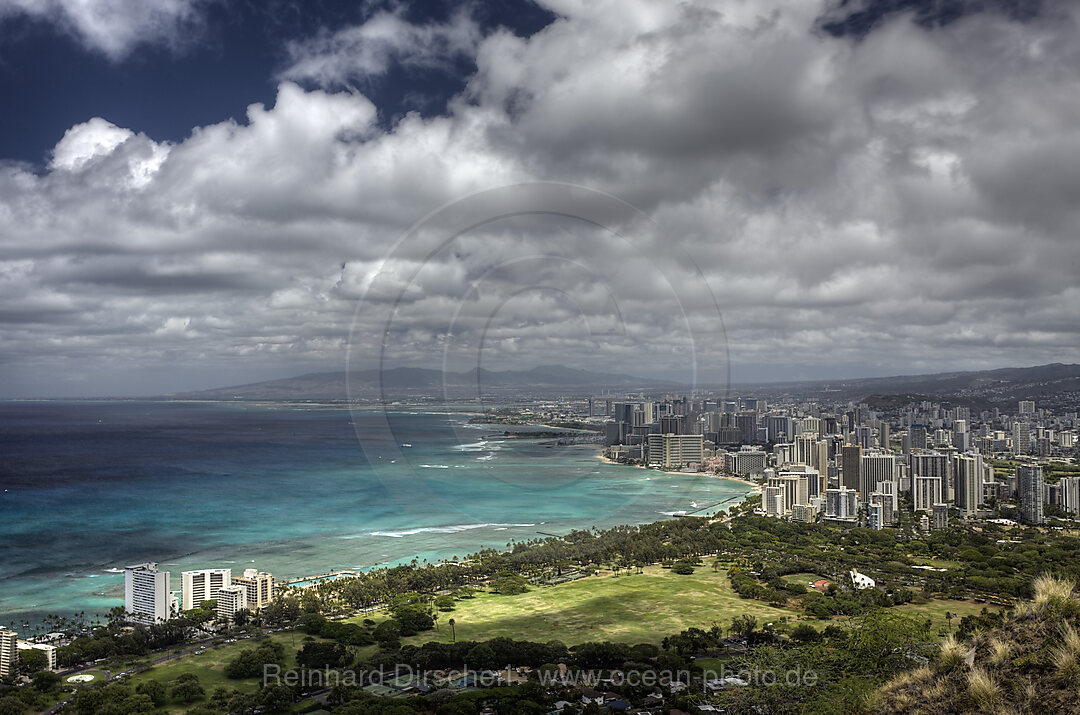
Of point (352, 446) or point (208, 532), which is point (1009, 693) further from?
point (352, 446)

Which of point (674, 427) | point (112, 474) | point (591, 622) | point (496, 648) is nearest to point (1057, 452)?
point (674, 427)

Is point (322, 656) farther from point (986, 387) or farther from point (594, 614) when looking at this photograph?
point (986, 387)

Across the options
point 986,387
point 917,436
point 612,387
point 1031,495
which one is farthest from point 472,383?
point 986,387

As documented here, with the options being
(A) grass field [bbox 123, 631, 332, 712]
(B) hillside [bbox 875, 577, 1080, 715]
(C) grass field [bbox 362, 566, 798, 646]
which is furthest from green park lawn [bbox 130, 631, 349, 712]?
(B) hillside [bbox 875, 577, 1080, 715]

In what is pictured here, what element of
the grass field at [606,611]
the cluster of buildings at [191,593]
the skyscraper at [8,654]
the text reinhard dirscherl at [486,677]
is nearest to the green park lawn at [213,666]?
the text reinhard dirscherl at [486,677]

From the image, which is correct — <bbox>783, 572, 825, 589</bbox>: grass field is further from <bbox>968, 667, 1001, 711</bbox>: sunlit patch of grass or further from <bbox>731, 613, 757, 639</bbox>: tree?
<bbox>968, 667, 1001, 711</bbox>: sunlit patch of grass
